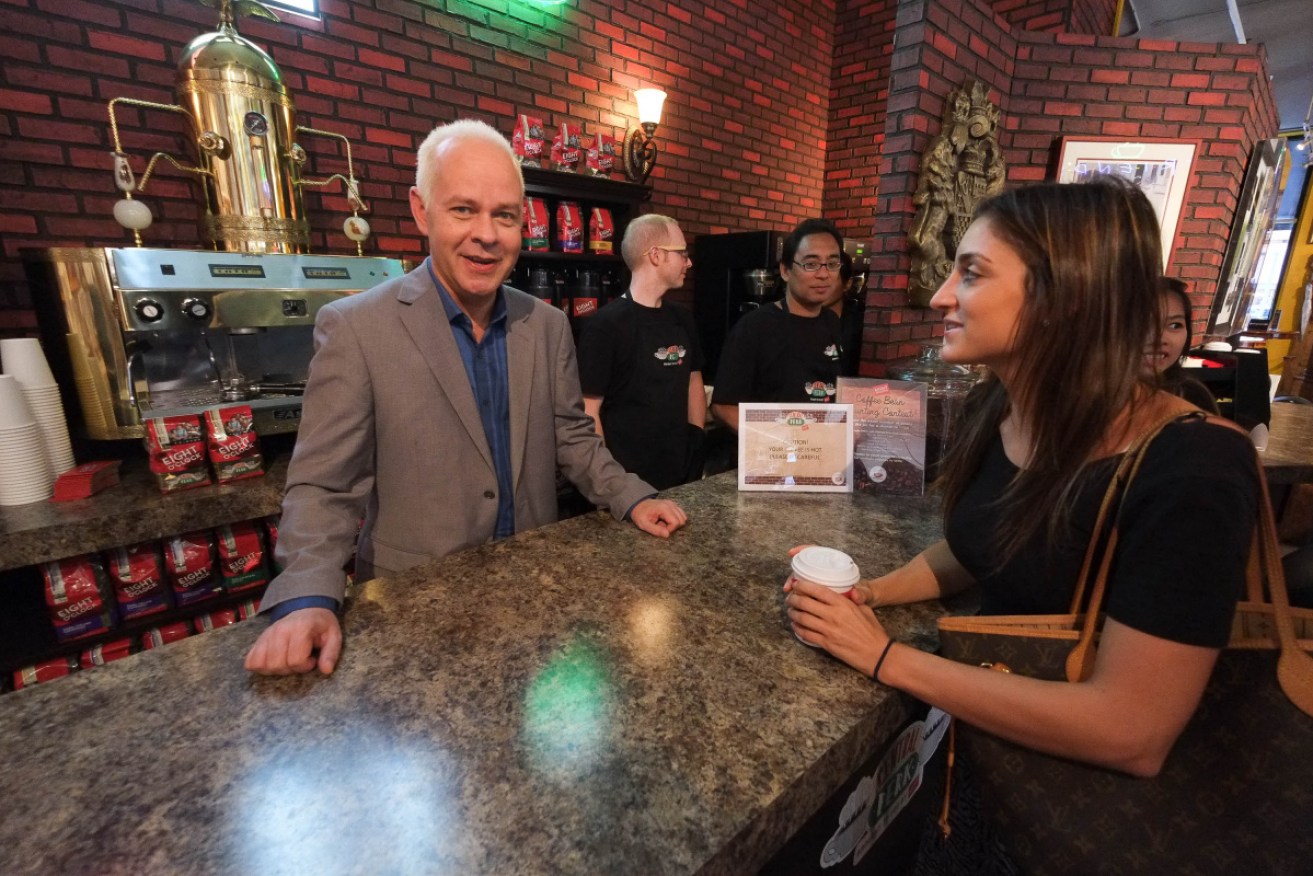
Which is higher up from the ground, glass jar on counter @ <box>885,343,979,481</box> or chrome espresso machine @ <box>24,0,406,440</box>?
chrome espresso machine @ <box>24,0,406,440</box>

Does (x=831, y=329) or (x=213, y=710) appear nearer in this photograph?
(x=213, y=710)

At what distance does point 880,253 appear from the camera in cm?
320

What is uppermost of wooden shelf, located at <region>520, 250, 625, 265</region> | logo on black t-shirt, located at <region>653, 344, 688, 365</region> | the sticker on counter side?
wooden shelf, located at <region>520, 250, 625, 265</region>

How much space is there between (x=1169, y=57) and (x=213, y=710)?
17.9 feet

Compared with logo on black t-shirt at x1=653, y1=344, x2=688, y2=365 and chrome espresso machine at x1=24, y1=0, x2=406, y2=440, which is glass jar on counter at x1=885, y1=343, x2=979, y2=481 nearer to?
logo on black t-shirt at x1=653, y1=344, x2=688, y2=365

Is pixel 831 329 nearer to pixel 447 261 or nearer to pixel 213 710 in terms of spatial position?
pixel 447 261

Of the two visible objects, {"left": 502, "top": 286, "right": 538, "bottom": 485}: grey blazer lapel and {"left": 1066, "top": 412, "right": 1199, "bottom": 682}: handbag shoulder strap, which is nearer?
{"left": 1066, "top": 412, "right": 1199, "bottom": 682}: handbag shoulder strap

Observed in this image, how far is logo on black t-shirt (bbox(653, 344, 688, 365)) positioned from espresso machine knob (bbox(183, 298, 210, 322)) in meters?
1.69

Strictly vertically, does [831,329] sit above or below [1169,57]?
below

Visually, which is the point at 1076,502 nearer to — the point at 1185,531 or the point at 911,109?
the point at 1185,531

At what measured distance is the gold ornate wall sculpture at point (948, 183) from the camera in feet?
10.0

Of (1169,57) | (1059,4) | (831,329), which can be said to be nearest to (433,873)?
(831,329)

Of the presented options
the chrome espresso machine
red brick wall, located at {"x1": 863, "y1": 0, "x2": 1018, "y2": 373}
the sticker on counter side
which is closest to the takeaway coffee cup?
the sticker on counter side

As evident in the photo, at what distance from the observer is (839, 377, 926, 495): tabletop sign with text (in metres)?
1.65
